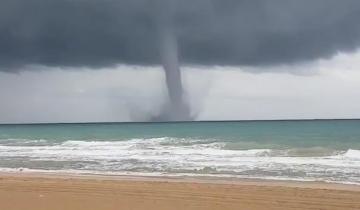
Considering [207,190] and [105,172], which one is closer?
[207,190]

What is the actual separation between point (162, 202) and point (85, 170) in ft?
32.7

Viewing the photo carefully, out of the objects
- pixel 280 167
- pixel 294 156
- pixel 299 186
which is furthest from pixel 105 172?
pixel 294 156

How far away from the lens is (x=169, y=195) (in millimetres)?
12414

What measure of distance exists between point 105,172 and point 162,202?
8.86 m

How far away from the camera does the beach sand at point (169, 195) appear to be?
35.5 ft

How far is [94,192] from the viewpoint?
13.0 meters

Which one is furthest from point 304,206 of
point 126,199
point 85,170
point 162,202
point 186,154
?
point 186,154

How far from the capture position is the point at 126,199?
38.5ft

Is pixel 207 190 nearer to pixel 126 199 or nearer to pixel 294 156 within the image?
pixel 126 199

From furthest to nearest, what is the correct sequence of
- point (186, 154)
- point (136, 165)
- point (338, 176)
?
point (186, 154) < point (136, 165) < point (338, 176)

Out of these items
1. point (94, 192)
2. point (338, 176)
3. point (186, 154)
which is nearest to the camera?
point (94, 192)

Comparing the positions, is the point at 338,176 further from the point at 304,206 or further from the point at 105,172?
the point at 105,172

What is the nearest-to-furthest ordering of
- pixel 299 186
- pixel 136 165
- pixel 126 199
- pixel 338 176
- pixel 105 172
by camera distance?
pixel 126 199 → pixel 299 186 → pixel 338 176 → pixel 105 172 → pixel 136 165

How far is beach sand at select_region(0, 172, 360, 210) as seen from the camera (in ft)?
35.5
